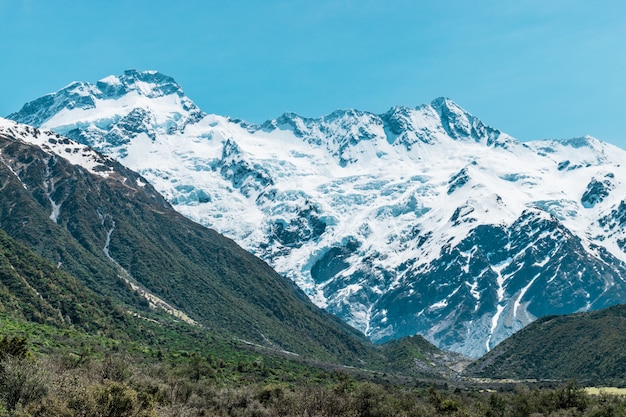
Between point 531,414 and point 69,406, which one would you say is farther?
point 531,414

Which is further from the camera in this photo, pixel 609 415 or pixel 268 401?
pixel 268 401

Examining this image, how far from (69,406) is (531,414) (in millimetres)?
104207

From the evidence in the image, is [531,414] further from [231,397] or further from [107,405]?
[107,405]

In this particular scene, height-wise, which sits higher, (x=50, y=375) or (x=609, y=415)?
(x=609, y=415)

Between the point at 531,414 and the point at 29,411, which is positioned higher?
the point at 531,414

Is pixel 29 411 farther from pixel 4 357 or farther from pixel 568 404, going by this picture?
pixel 568 404

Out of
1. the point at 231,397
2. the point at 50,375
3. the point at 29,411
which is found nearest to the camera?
the point at 29,411

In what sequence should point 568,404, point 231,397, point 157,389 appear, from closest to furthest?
point 157,389, point 231,397, point 568,404

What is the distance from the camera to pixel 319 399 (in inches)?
5704

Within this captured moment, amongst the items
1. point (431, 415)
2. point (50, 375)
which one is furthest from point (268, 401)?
point (50, 375)

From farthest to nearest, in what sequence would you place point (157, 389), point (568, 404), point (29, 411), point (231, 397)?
point (568, 404) < point (231, 397) < point (157, 389) < point (29, 411)

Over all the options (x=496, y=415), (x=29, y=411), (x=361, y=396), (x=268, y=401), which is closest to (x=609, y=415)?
(x=496, y=415)

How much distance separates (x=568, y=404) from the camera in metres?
165

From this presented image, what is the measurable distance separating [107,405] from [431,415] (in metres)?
79.3
